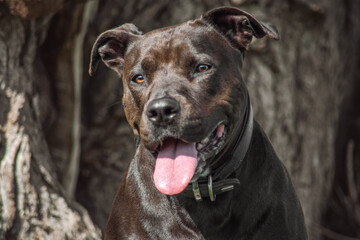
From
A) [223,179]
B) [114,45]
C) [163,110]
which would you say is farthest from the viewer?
[114,45]

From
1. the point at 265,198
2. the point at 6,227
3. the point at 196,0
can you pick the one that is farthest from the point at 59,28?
the point at 265,198

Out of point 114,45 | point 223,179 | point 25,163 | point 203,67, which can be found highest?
point 203,67

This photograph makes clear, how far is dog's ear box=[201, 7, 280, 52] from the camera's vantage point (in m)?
3.88

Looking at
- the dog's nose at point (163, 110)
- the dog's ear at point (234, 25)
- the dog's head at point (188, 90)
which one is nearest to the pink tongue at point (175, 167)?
the dog's head at point (188, 90)

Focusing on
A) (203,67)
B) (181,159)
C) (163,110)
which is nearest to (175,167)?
(181,159)

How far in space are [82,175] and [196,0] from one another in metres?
2.29

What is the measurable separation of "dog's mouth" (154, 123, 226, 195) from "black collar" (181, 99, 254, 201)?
4.5 inches

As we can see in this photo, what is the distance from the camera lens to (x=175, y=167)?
3.37 meters

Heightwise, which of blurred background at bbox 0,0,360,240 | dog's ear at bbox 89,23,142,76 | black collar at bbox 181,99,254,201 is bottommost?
blurred background at bbox 0,0,360,240

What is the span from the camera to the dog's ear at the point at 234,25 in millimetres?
3881

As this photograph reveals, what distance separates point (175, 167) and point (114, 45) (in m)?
1.34

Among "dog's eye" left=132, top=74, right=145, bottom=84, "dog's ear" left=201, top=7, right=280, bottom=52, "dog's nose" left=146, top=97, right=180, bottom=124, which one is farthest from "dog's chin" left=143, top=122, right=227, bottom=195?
"dog's ear" left=201, top=7, right=280, bottom=52

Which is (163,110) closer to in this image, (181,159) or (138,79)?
(181,159)

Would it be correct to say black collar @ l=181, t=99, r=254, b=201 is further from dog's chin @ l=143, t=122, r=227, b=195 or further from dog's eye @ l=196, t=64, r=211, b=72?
dog's eye @ l=196, t=64, r=211, b=72
